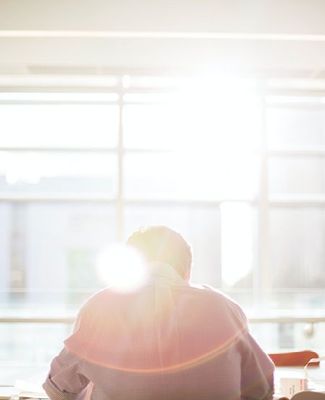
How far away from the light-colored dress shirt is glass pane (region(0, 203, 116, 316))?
5156 millimetres

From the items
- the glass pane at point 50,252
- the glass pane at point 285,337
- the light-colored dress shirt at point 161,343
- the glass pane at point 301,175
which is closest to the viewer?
the light-colored dress shirt at point 161,343

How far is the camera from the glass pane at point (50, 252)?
7266mm

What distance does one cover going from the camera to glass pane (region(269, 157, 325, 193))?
7.37 meters

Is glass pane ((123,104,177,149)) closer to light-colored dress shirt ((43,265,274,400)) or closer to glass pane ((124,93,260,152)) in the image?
glass pane ((124,93,260,152))

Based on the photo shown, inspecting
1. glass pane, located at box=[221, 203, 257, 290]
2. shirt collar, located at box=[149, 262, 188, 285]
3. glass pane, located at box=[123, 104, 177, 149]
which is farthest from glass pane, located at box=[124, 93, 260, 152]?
shirt collar, located at box=[149, 262, 188, 285]

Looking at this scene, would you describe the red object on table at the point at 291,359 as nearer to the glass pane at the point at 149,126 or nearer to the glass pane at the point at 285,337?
the glass pane at the point at 285,337

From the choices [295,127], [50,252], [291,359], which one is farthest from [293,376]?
[50,252]

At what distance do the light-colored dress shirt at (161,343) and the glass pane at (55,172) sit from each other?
5.25 metres

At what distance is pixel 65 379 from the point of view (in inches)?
80.0

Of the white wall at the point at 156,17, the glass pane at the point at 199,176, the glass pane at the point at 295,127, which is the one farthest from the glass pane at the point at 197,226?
the white wall at the point at 156,17

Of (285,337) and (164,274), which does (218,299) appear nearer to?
(164,274)

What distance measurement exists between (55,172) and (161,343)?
5.52 metres

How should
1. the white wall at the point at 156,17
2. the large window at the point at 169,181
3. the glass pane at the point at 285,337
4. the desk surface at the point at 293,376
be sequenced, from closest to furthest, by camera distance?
the desk surface at the point at 293,376, the white wall at the point at 156,17, the glass pane at the point at 285,337, the large window at the point at 169,181

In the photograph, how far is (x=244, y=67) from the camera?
19.9 ft
